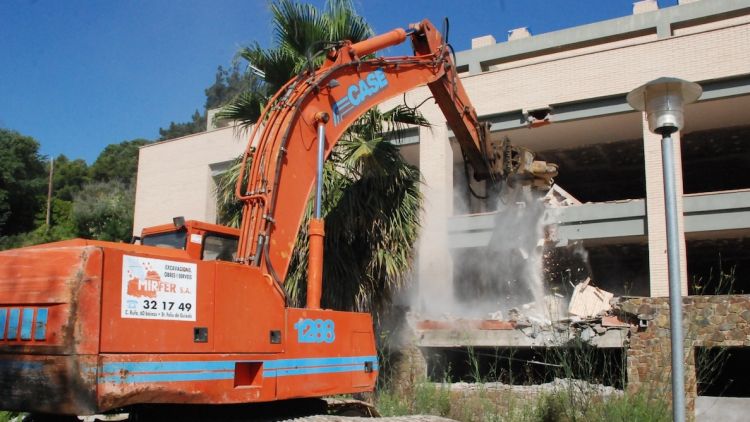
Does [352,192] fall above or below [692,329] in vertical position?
above

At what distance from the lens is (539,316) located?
15.1 m

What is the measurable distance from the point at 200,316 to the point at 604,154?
57.2 feet

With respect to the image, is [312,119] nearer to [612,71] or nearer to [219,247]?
[219,247]

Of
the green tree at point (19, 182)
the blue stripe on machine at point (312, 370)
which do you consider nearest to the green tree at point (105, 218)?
the green tree at point (19, 182)

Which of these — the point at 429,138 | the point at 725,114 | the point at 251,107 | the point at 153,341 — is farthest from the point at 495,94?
the point at 153,341

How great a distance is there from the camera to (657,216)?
51.4ft

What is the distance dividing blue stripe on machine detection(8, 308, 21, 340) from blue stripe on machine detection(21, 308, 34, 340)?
70mm

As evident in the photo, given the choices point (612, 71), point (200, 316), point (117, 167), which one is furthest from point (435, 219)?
point (117, 167)

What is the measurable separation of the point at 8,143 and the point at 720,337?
40941 millimetres

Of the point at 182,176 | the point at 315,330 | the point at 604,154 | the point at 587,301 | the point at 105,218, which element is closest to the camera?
the point at 315,330

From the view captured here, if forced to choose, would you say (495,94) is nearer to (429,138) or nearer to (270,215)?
(429,138)

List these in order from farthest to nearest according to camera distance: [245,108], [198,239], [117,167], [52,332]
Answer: [117,167]
[245,108]
[198,239]
[52,332]

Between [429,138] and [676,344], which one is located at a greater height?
[429,138]

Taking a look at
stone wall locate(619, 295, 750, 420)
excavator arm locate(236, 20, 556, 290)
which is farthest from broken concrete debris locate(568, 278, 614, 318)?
excavator arm locate(236, 20, 556, 290)
